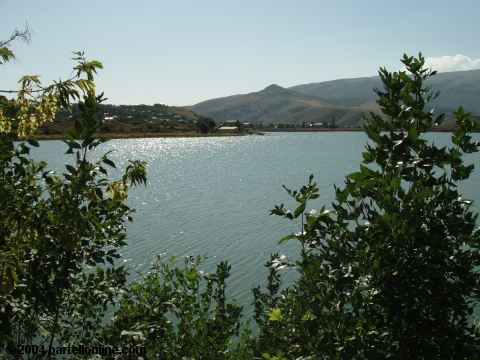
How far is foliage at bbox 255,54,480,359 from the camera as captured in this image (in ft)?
12.3

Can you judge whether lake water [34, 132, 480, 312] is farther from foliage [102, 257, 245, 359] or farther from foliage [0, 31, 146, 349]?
foliage [0, 31, 146, 349]

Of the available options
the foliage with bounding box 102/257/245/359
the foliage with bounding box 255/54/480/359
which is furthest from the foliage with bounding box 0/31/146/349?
the foliage with bounding box 255/54/480/359

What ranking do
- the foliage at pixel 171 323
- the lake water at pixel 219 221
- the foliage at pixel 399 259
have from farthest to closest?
the lake water at pixel 219 221
the foliage at pixel 171 323
the foliage at pixel 399 259

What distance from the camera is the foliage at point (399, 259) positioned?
375cm

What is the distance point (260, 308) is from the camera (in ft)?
26.0

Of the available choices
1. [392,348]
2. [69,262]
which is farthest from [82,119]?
[392,348]

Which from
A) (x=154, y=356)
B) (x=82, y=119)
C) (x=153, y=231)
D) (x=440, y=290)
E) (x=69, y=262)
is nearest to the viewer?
(x=440, y=290)

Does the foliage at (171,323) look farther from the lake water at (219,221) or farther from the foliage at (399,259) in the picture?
the lake water at (219,221)

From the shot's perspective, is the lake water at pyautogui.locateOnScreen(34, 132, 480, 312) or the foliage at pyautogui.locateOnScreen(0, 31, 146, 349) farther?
the lake water at pyautogui.locateOnScreen(34, 132, 480, 312)

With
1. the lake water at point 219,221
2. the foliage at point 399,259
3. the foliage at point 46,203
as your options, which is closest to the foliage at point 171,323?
the foliage at point 46,203

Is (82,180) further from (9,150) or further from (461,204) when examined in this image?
(461,204)

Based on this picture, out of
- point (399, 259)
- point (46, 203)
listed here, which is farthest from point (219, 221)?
point (399, 259)

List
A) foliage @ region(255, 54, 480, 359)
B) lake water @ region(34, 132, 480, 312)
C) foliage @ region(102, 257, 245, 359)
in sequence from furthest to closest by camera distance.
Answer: lake water @ region(34, 132, 480, 312) < foliage @ region(102, 257, 245, 359) < foliage @ region(255, 54, 480, 359)

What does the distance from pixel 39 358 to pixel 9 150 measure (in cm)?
359
